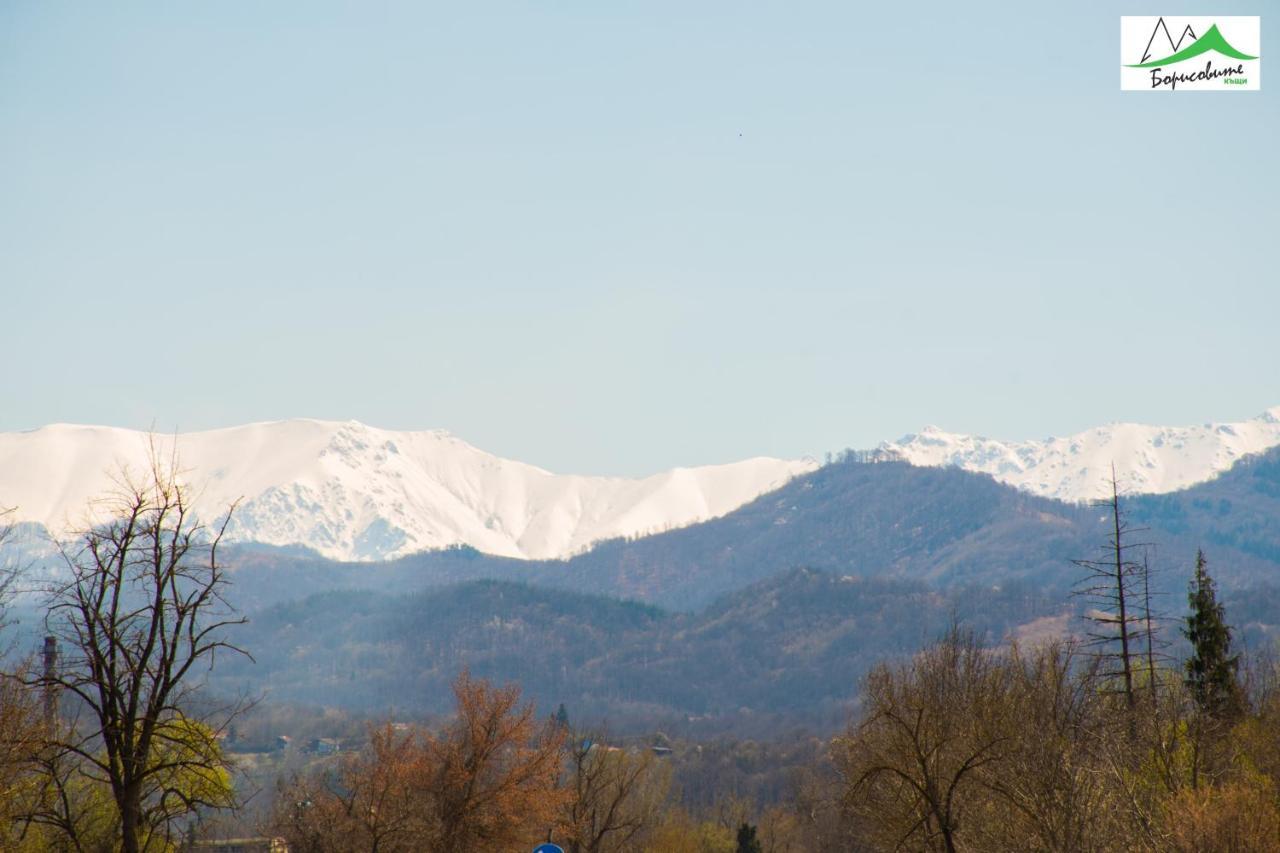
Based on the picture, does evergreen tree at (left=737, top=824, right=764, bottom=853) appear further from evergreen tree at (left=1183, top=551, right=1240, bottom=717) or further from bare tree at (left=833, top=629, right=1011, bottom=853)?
evergreen tree at (left=1183, top=551, right=1240, bottom=717)

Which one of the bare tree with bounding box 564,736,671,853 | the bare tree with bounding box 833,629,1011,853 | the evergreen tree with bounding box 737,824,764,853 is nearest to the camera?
the bare tree with bounding box 833,629,1011,853

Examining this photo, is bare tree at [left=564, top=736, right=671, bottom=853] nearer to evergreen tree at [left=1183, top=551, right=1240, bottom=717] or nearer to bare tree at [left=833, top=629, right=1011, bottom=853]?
bare tree at [left=833, top=629, right=1011, bottom=853]

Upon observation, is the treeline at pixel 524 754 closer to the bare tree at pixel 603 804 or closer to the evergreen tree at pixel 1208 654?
the evergreen tree at pixel 1208 654

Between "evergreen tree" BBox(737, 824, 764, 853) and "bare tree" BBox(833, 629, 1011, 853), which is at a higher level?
"bare tree" BBox(833, 629, 1011, 853)

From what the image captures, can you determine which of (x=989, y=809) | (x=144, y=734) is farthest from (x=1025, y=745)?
(x=144, y=734)

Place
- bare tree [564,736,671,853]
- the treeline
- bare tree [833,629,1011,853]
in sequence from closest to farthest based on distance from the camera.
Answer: the treeline < bare tree [833,629,1011,853] < bare tree [564,736,671,853]

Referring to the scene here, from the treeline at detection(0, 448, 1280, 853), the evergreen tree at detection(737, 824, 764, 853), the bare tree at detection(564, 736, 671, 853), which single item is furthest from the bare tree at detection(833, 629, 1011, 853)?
the evergreen tree at detection(737, 824, 764, 853)

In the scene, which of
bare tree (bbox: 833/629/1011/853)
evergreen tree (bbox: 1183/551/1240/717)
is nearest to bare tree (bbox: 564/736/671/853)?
bare tree (bbox: 833/629/1011/853)

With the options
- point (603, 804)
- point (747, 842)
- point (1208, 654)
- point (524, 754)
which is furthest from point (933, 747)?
point (747, 842)

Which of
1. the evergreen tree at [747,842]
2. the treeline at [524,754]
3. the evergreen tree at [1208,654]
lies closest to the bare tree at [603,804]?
the treeline at [524,754]

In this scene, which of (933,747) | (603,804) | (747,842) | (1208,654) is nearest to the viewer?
(933,747)

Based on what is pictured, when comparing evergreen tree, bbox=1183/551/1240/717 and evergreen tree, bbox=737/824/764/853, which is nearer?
evergreen tree, bbox=1183/551/1240/717

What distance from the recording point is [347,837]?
5291 cm

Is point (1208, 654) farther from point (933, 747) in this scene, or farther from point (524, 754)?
point (933, 747)
